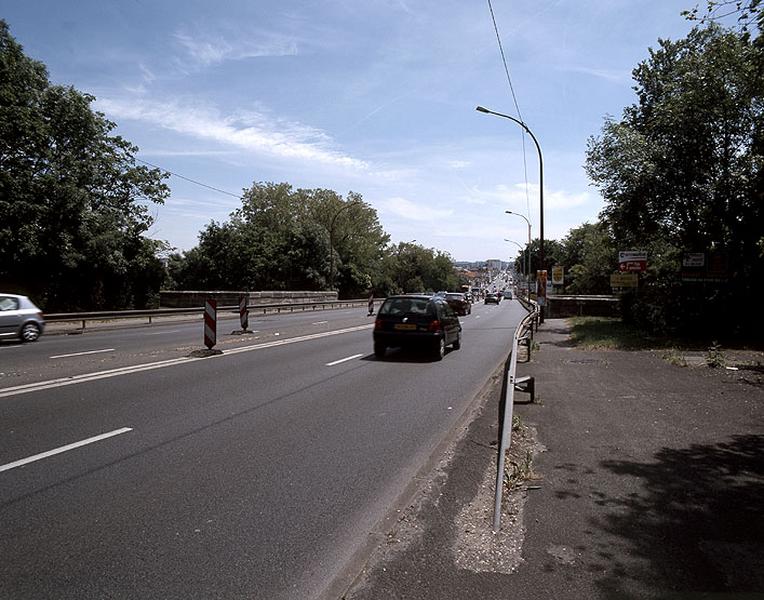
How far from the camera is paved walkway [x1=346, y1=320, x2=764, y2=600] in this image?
328cm

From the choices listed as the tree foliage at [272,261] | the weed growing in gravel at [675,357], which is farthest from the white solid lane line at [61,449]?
the tree foliage at [272,261]

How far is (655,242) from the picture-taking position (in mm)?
23266

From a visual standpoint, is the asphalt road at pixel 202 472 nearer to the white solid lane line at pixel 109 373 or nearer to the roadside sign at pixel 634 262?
the white solid lane line at pixel 109 373

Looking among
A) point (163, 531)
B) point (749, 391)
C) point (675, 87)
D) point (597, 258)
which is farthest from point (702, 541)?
point (597, 258)

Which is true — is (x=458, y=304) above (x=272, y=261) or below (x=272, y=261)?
below

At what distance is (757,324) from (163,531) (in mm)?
18641

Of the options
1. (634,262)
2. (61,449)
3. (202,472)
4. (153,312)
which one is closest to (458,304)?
(634,262)

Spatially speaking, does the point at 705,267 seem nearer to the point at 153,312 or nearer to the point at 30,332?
the point at 30,332

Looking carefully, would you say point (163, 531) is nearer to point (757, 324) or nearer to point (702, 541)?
point (702, 541)

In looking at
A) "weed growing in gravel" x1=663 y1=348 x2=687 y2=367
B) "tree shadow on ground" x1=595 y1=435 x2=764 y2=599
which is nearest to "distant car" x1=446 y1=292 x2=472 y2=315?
"weed growing in gravel" x1=663 y1=348 x2=687 y2=367

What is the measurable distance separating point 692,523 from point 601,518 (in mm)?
622

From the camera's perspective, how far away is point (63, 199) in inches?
1181

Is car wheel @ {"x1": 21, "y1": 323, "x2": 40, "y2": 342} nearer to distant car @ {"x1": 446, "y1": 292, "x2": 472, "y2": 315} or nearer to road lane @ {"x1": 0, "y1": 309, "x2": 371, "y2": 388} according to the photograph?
road lane @ {"x1": 0, "y1": 309, "x2": 371, "y2": 388}

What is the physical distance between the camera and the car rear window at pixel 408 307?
14.3 meters
